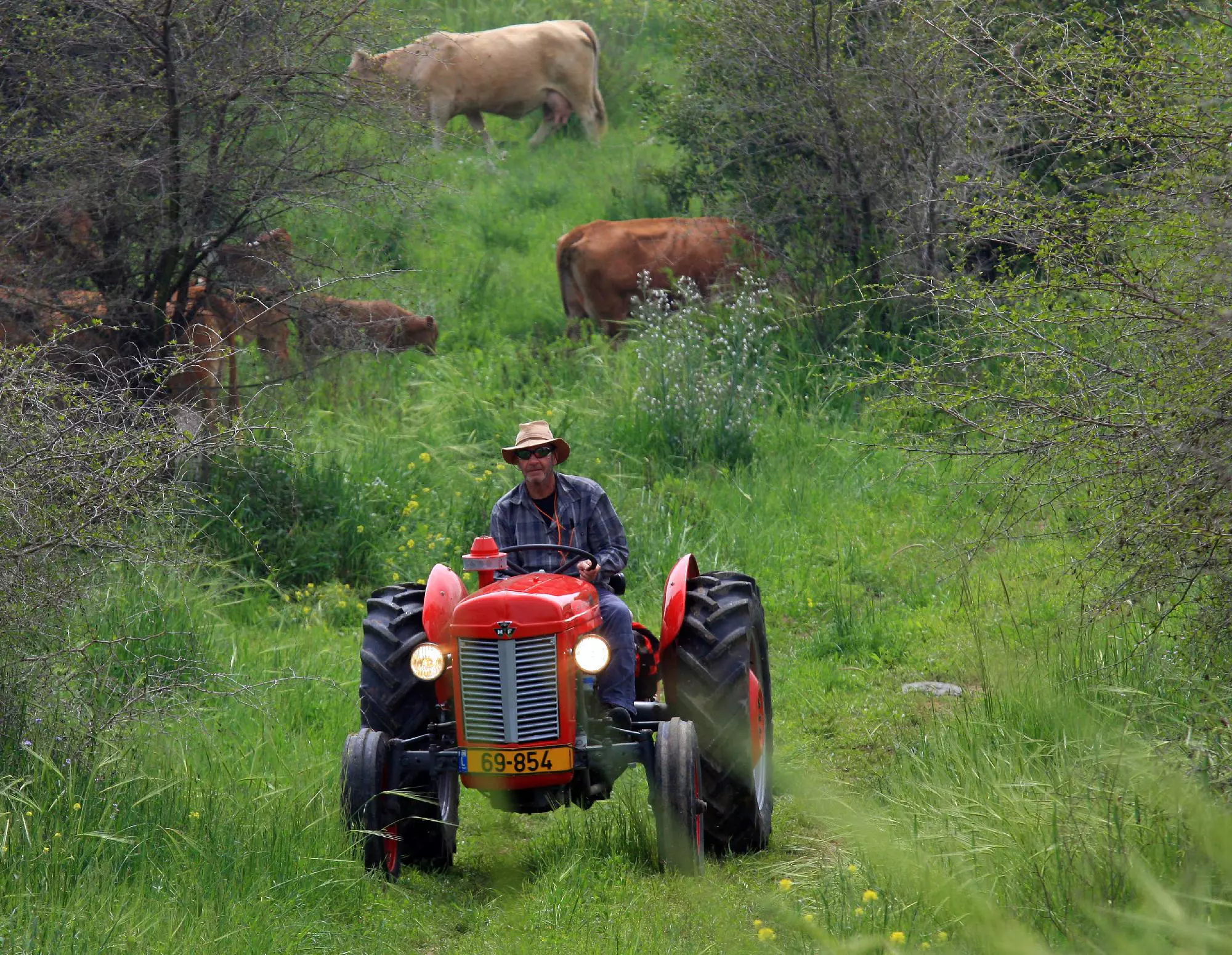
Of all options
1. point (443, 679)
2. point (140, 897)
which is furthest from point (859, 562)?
point (140, 897)

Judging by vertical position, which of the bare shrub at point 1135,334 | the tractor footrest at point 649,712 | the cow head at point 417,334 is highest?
the bare shrub at point 1135,334

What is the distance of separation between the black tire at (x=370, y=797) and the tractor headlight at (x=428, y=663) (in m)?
0.31

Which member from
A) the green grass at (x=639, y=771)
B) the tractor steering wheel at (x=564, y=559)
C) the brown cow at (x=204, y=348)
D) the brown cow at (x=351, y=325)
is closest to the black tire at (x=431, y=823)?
the green grass at (x=639, y=771)

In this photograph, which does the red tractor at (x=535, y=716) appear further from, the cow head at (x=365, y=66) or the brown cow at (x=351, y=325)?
the cow head at (x=365, y=66)

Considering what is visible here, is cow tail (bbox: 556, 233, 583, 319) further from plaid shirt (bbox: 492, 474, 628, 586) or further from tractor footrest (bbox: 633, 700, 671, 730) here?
tractor footrest (bbox: 633, 700, 671, 730)

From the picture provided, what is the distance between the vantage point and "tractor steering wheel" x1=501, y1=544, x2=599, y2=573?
19.9 feet

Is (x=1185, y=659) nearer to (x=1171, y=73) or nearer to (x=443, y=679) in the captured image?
(x=1171, y=73)

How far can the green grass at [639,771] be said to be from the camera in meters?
4.83

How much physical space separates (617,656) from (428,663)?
0.80 meters

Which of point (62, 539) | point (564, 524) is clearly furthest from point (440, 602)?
point (62, 539)

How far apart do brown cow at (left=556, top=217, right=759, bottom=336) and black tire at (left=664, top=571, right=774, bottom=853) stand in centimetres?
782

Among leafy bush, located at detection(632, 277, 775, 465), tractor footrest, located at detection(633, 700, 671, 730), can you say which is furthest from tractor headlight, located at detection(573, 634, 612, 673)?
leafy bush, located at detection(632, 277, 775, 465)

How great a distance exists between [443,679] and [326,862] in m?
0.91

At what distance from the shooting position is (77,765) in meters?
5.91
